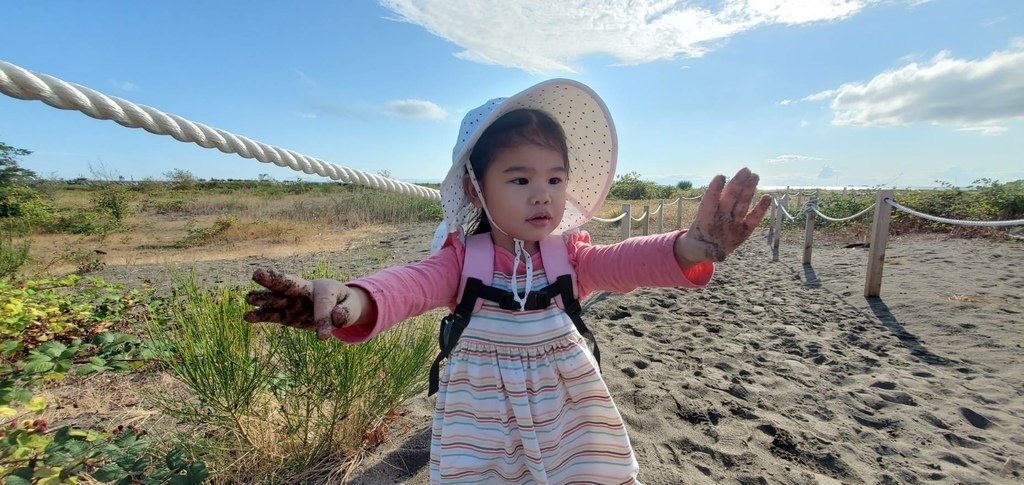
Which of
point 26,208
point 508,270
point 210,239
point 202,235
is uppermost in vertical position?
point 508,270

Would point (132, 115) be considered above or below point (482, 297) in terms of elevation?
above

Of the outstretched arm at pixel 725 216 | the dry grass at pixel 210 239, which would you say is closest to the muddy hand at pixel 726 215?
the outstretched arm at pixel 725 216

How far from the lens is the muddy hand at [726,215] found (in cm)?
114

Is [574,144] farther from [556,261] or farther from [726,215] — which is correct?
[726,215]

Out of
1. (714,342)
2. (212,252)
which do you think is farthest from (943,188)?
(212,252)

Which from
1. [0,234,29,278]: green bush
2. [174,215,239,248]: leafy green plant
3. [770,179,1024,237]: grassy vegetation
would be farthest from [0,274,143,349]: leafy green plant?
[770,179,1024,237]: grassy vegetation

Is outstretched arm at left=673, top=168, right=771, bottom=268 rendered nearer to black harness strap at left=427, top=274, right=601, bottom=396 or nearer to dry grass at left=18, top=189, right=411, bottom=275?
black harness strap at left=427, top=274, right=601, bottom=396

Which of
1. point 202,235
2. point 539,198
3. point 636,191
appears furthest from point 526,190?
point 636,191

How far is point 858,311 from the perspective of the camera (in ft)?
17.4

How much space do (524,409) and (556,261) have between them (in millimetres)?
444

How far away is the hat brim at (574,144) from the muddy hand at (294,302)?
2.00ft

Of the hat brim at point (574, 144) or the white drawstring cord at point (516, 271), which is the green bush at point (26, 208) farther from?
the white drawstring cord at point (516, 271)

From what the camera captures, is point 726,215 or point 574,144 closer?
point 726,215

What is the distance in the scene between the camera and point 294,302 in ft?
3.08
